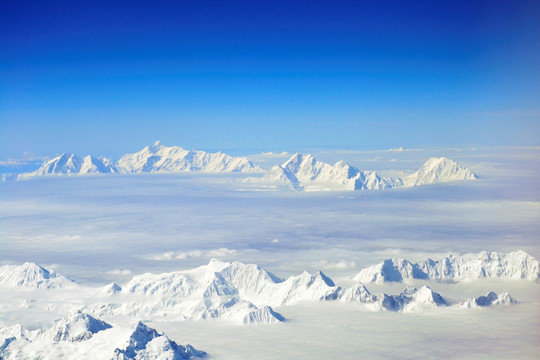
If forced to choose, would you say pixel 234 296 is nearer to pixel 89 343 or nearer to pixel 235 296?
pixel 235 296

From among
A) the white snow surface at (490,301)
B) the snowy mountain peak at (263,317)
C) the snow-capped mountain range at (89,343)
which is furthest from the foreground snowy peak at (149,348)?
the white snow surface at (490,301)

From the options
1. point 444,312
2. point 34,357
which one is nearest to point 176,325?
point 34,357

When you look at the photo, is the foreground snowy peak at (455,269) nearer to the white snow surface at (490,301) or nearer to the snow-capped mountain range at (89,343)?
the white snow surface at (490,301)

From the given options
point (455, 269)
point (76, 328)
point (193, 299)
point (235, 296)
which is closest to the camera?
point (76, 328)

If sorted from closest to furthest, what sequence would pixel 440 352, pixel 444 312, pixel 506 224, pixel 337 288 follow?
pixel 440 352 < pixel 444 312 < pixel 337 288 < pixel 506 224

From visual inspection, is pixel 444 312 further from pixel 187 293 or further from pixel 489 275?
pixel 187 293

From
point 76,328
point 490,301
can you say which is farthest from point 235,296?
point 490,301
